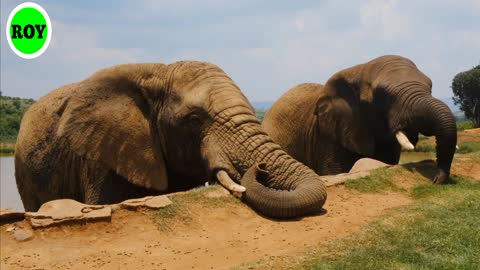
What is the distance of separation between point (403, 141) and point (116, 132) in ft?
16.1

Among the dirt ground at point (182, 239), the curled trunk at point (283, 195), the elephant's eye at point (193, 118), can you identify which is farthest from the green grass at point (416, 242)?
the elephant's eye at point (193, 118)

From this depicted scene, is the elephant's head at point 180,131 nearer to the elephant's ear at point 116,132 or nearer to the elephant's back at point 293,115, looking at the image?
the elephant's ear at point 116,132

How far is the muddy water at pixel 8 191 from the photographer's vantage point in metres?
20.3

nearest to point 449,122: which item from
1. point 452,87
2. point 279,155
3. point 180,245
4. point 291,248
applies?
point 279,155

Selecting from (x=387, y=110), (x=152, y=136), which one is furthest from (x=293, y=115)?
(x=152, y=136)

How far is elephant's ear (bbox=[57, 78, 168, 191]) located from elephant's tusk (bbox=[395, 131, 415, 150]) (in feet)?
13.7

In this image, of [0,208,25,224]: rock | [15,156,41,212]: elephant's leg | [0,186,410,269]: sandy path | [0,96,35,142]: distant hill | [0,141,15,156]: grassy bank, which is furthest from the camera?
[0,96,35,142]: distant hill

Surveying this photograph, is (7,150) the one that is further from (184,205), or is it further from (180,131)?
(184,205)

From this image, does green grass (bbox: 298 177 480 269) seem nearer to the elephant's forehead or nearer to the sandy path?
the sandy path

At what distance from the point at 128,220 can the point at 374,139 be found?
6.31 m

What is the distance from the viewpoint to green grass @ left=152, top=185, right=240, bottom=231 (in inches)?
251

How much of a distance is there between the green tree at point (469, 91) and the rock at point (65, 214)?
50955mm

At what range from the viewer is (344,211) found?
284 inches

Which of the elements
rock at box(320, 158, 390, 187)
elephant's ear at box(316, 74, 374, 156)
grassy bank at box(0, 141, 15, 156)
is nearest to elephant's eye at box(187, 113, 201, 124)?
rock at box(320, 158, 390, 187)
